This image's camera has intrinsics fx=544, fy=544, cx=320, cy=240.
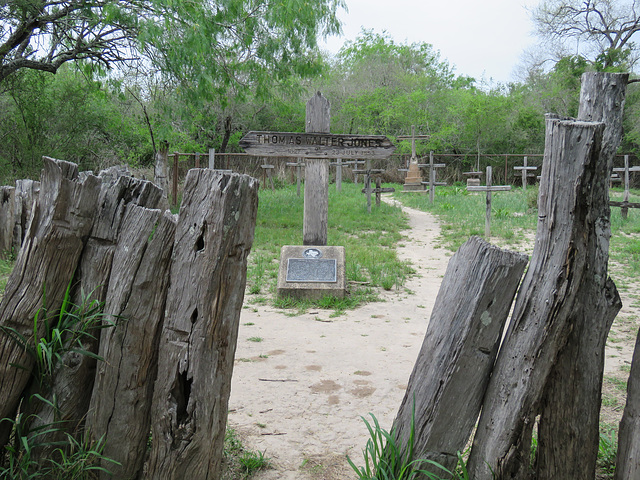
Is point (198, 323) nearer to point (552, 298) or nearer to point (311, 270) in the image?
point (552, 298)

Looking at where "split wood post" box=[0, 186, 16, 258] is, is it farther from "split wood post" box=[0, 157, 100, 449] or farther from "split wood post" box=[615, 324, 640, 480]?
"split wood post" box=[615, 324, 640, 480]

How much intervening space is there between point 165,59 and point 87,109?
4732 millimetres

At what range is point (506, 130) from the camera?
1314 inches

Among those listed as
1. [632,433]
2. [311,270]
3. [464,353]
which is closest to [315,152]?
[311,270]

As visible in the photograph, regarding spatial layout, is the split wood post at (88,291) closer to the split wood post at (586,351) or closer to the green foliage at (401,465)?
the green foliage at (401,465)

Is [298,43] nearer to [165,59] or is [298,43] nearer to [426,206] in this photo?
[165,59]

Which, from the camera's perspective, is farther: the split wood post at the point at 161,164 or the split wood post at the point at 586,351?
the split wood post at the point at 161,164

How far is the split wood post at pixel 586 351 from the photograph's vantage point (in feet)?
7.54

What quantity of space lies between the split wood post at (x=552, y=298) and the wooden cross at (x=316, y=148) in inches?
226

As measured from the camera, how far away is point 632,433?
7.38 ft

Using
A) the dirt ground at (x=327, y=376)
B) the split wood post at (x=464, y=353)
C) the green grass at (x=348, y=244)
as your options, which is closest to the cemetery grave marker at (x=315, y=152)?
the green grass at (x=348, y=244)

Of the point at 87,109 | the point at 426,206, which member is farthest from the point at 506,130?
the point at 87,109

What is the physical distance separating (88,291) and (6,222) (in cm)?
709

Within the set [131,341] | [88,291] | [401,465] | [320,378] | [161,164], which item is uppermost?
[161,164]
